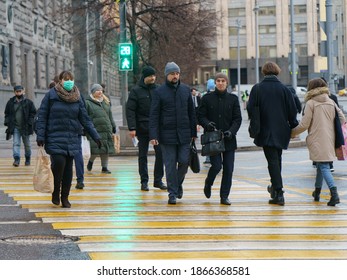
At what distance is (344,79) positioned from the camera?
436ft

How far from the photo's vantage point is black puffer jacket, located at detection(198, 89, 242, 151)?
12.4m

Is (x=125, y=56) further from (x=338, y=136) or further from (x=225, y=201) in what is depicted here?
(x=338, y=136)

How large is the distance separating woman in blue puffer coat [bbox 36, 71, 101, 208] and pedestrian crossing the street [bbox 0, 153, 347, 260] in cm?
Answer: 46

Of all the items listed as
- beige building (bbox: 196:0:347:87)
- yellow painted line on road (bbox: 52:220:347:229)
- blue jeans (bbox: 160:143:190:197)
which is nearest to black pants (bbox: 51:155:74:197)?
blue jeans (bbox: 160:143:190:197)

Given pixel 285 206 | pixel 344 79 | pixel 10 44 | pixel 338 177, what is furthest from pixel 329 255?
pixel 344 79

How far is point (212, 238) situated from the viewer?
9375mm

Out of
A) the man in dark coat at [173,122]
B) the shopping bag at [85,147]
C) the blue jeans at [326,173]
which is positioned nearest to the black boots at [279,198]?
the blue jeans at [326,173]

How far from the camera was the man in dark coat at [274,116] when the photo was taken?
1223 cm

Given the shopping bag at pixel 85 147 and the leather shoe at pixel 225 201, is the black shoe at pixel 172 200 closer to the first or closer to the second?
the leather shoe at pixel 225 201

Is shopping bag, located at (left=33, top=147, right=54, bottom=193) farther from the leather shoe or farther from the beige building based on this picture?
the beige building

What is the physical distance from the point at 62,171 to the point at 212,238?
10.7 feet

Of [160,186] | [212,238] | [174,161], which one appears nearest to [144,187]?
[160,186]
